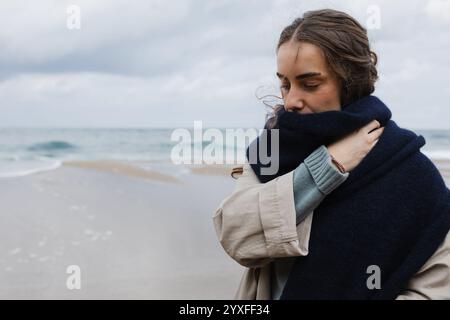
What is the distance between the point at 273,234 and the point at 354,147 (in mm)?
320

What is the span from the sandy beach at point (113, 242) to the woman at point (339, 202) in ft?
11.9

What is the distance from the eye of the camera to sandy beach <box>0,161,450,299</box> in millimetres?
5469

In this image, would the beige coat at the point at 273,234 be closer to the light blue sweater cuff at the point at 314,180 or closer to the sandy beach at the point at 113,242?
the light blue sweater cuff at the point at 314,180

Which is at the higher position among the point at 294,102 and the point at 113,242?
the point at 294,102

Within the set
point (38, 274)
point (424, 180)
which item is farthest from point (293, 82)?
point (38, 274)

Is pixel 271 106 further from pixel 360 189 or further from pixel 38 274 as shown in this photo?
pixel 38 274

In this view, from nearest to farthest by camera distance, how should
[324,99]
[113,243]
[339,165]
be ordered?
[339,165] → [324,99] → [113,243]

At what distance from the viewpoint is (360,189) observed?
1721 mm

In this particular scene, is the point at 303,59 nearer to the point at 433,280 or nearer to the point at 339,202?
the point at 339,202

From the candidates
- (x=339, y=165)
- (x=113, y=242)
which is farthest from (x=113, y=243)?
(x=339, y=165)

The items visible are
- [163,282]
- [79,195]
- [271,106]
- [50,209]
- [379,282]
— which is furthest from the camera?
[79,195]

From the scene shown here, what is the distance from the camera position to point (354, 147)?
1.73 m

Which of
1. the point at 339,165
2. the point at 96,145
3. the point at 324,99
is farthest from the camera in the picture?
the point at 96,145
